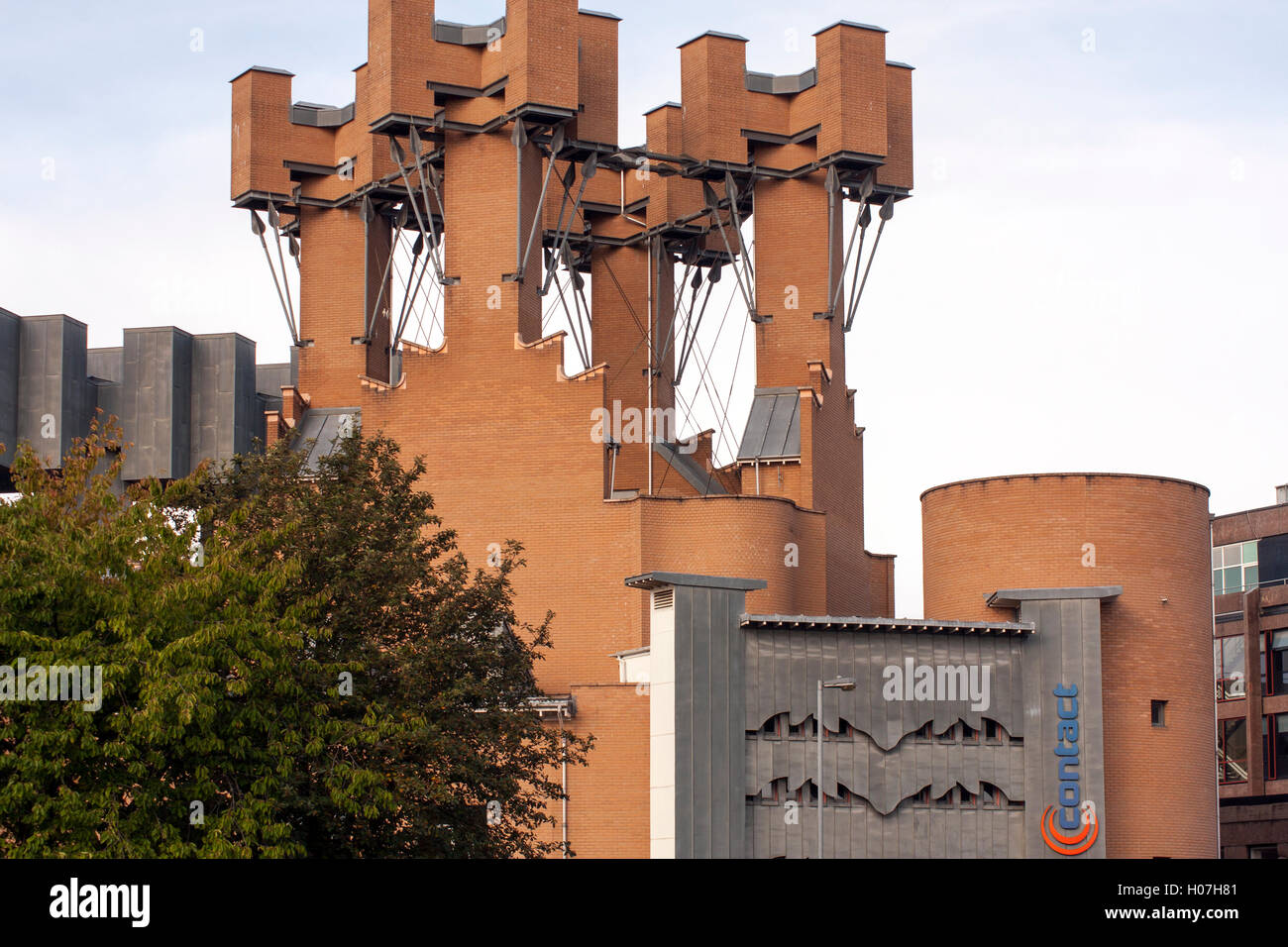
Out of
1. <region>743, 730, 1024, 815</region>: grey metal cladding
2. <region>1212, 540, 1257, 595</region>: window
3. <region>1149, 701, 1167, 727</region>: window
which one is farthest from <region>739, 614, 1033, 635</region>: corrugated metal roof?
<region>1212, 540, 1257, 595</region>: window

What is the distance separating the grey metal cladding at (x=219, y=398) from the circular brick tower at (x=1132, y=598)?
114ft

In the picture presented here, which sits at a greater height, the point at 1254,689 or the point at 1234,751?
the point at 1254,689

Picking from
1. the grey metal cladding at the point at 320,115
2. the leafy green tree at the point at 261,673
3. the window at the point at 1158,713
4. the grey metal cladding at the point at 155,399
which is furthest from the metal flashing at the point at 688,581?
the grey metal cladding at the point at 155,399

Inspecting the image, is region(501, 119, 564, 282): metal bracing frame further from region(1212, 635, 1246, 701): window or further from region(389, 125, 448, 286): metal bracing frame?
region(1212, 635, 1246, 701): window

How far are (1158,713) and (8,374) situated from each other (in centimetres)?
4432

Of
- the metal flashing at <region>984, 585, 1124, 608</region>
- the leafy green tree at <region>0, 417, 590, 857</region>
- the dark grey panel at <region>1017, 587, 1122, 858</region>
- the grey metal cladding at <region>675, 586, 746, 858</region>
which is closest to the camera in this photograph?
the leafy green tree at <region>0, 417, 590, 857</region>

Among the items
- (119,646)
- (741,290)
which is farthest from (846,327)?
(119,646)

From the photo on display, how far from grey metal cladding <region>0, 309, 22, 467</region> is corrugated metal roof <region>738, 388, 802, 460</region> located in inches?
1165

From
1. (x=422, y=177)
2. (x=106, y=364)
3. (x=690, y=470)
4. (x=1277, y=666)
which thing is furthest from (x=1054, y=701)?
(x=106, y=364)

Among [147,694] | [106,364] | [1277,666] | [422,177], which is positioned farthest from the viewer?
[1277,666]

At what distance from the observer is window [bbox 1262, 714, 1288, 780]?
8688cm

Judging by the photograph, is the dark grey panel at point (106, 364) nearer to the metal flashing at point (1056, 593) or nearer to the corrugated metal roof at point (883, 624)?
the corrugated metal roof at point (883, 624)

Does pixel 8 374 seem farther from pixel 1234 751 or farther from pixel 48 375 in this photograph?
pixel 1234 751

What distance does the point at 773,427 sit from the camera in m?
60.9
